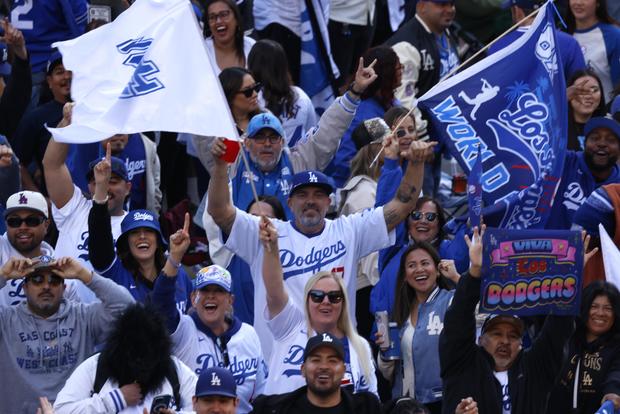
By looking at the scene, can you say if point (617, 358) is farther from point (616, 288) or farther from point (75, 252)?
point (75, 252)

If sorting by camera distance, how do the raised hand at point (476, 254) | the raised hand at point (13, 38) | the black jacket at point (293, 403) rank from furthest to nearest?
the raised hand at point (13, 38), the black jacket at point (293, 403), the raised hand at point (476, 254)

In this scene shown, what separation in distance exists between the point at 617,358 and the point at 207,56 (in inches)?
119

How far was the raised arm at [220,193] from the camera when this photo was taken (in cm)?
1147

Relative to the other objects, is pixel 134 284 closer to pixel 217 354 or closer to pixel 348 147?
pixel 217 354

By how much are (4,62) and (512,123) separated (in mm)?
4544

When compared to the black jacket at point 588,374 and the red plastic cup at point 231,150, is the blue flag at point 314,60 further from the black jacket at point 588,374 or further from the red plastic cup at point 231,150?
the black jacket at point 588,374

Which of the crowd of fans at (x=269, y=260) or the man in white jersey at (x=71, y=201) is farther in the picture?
the man in white jersey at (x=71, y=201)

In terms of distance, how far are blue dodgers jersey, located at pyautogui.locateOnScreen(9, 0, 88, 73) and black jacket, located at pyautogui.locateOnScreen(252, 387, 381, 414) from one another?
4.92 meters

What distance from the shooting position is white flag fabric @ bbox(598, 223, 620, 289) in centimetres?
1131

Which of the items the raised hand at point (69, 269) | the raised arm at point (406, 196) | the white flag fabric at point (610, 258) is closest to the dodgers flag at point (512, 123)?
the raised arm at point (406, 196)

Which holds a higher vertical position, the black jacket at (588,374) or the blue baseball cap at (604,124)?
the blue baseball cap at (604,124)

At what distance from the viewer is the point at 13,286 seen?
11.5 meters

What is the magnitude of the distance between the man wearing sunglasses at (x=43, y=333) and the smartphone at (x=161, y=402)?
Answer: 2.87 feet

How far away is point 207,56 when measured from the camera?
1118 centimetres
